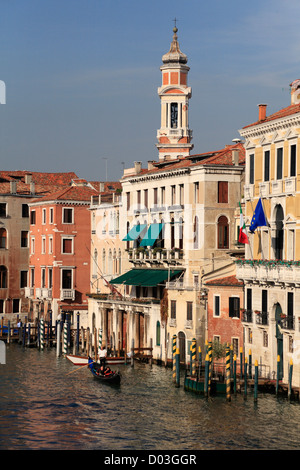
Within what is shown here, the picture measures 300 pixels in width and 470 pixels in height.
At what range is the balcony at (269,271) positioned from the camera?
45.2 m

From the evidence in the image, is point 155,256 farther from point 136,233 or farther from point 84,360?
point 84,360

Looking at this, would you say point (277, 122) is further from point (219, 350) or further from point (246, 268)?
point (219, 350)

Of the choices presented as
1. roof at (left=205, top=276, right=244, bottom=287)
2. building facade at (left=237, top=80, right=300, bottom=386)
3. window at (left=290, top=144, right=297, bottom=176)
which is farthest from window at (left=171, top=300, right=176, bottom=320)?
window at (left=290, top=144, right=297, bottom=176)

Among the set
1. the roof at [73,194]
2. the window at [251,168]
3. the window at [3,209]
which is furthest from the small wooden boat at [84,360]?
the window at [3,209]

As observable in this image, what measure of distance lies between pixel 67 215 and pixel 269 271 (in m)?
35.0

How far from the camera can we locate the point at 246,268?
50562mm

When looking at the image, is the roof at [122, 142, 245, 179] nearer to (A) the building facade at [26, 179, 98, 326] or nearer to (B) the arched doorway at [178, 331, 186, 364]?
(B) the arched doorway at [178, 331, 186, 364]

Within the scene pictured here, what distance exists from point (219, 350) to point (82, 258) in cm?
3034

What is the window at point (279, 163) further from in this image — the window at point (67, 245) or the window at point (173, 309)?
the window at point (67, 245)

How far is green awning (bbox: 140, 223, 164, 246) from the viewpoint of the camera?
64188mm
